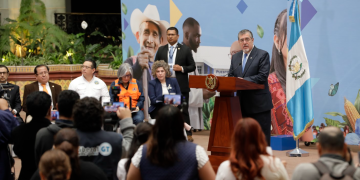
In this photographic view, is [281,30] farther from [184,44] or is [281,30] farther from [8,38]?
[8,38]

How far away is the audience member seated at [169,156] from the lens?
9.96 feet

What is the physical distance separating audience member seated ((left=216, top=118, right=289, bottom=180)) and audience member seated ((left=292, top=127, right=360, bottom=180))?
141 millimetres

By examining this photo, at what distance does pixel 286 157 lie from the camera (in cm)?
678

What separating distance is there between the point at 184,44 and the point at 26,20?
21.4 feet

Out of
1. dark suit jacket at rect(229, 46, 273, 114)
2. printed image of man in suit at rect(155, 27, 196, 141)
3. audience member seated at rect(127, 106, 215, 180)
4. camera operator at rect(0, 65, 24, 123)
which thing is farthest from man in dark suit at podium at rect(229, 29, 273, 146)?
camera operator at rect(0, 65, 24, 123)

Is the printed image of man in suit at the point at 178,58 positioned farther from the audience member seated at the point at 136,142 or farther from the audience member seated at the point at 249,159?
the audience member seated at the point at 249,159

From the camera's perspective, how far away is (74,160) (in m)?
2.95

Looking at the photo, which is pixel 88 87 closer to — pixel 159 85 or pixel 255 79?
pixel 159 85

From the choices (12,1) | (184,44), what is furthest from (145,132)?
(12,1)

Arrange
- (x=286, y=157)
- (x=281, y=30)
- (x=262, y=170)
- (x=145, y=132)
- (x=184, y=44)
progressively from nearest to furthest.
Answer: (x=262, y=170) → (x=145, y=132) → (x=286, y=157) → (x=281, y=30) → (x=184, y=44)

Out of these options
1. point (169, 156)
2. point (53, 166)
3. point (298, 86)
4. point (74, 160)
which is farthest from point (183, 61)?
point (53, 166)

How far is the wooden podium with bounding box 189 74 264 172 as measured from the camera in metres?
5.44

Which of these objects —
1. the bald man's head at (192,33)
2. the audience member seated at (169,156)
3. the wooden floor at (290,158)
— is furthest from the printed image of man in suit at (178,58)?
the audience member seated at (169,156)

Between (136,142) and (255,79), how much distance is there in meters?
2.77
